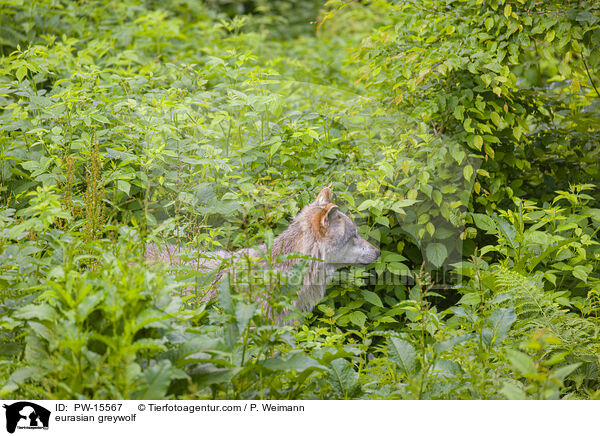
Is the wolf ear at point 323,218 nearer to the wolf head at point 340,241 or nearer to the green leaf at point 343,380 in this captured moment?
the wolf head at point 340,241

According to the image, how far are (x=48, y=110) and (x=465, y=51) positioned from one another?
11.3 ft

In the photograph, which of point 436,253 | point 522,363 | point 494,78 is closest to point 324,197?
point 436,253

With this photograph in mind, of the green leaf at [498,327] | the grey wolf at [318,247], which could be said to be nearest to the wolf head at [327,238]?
the grey wolf at [318,247]

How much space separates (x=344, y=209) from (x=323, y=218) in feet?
1.68

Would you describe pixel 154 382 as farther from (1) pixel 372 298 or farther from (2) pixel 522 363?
(1) pixel 372 298

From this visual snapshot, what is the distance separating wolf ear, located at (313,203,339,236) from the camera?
164 inches

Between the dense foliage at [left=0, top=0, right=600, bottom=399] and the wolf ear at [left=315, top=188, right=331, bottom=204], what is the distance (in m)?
0.24

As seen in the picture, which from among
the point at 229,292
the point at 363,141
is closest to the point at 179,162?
the point at 363,141

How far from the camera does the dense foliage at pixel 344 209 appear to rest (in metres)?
2.53

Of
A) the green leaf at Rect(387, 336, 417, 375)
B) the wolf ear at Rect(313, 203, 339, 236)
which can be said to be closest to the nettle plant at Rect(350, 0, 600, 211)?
the wolf ear at Rect(313, 203, 339, 236)

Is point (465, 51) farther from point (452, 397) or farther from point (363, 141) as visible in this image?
point (452, 397)
